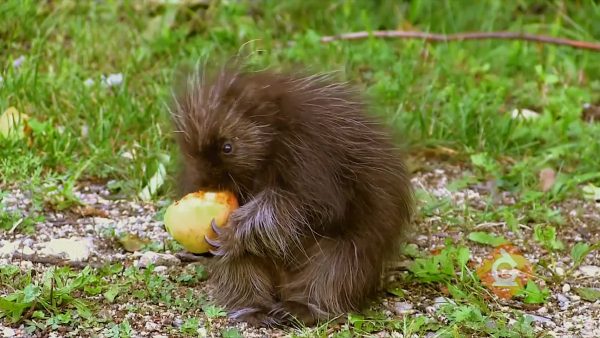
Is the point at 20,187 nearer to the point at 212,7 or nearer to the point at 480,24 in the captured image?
the point at 212,7

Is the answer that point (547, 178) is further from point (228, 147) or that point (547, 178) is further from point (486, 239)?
point (228, 147)

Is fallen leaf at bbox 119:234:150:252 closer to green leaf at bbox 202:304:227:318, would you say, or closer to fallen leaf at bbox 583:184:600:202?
green leaf at bbox 202:304:227:318

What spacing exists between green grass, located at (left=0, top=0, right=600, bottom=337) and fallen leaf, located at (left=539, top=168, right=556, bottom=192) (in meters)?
0.06

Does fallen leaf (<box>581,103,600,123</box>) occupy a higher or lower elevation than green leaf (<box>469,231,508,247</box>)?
higher

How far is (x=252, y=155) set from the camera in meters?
3.87

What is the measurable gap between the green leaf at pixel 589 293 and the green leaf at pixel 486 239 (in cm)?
52

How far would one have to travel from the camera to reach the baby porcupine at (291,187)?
12.8 ft

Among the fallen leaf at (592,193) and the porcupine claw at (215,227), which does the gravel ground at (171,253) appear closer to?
the fallen leaf at (592,193)

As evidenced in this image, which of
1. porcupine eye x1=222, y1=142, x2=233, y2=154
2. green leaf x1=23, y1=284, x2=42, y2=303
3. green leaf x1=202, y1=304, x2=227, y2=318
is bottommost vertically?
green leaf x1=202, y1=304, x2=227, y2=318

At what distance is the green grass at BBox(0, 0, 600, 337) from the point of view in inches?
198

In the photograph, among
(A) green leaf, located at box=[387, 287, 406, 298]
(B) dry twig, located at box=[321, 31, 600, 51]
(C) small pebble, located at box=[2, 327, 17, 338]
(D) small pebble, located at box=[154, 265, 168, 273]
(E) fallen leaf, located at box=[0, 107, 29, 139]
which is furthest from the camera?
(B) dry twig, located at box=[321, 31, 600, 51]

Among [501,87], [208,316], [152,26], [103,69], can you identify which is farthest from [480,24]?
[208,316]

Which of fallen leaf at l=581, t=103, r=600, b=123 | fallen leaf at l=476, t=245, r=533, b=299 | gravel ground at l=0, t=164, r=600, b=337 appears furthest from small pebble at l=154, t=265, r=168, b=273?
fallen leaf at l=581, t=103, r=600, b=123

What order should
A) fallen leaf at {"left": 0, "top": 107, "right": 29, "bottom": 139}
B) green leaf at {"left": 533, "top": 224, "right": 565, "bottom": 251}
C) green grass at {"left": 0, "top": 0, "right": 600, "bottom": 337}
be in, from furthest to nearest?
1. fallen leaf at {"left": 0, "top": 107, "right": 29, "bottom": 139}
2. green grass at {"left": 0, "top": 0, "right": 600, "bottom": 337}
3. green leaf at {"left": 533, "top": 224, "right": 565, "bottom": 251}
